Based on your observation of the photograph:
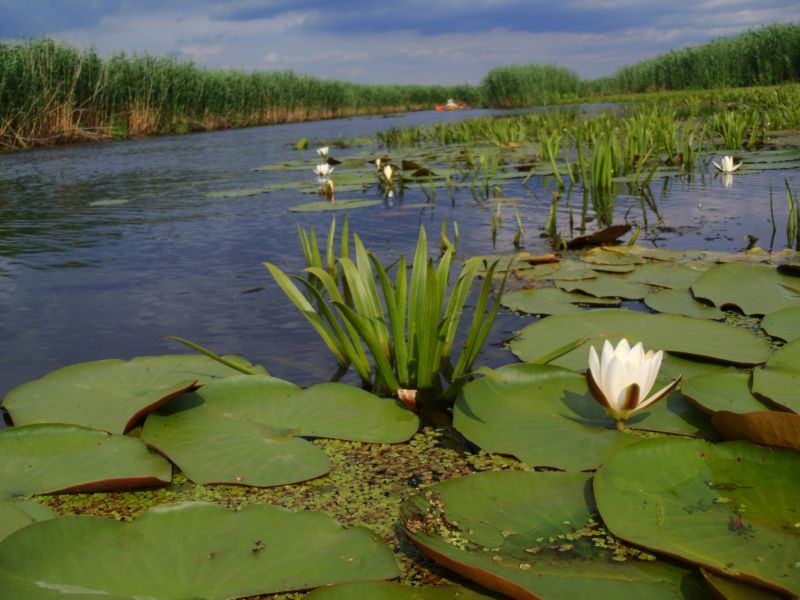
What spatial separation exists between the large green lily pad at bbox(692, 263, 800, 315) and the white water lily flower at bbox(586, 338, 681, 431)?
98 cm

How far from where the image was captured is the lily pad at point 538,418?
1355mm

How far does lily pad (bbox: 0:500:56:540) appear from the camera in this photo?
3.65 feet

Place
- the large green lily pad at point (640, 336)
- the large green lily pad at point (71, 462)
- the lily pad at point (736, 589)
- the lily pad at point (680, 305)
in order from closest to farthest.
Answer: the lily pad at point (736, 589)
the large green lily pad at point (71, 462)
the large green lily pad at point (640, 336)
the lily pad at point (680, 305)

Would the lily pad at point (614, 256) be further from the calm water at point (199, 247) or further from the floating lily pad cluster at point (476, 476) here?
the floating lily pad cluster at point (476, 476)

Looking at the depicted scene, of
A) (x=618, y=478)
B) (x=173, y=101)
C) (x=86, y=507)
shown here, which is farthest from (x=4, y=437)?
(x=173, y=101)

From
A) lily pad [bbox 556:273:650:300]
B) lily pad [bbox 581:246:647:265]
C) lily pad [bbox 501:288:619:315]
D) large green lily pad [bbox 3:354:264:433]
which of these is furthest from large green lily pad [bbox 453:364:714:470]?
lily pad [bbox 581:246:647:265]

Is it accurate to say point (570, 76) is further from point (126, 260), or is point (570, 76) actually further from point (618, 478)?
point (618, 478)

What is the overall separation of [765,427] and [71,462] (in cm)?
134

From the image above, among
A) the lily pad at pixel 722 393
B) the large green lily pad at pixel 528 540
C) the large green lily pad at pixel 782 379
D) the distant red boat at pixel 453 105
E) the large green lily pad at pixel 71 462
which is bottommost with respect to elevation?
the large green lily pad at pixel 71 462

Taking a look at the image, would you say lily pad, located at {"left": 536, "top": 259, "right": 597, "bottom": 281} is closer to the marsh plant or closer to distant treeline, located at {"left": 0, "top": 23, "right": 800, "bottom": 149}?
the marsh plant

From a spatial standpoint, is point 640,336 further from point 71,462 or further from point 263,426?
point 71,462

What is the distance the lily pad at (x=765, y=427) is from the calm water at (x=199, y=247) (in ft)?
2.69

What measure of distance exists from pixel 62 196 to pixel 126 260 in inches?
124

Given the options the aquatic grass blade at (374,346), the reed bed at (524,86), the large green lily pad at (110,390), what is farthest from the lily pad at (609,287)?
the reed bed at (524,86)
